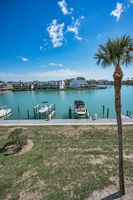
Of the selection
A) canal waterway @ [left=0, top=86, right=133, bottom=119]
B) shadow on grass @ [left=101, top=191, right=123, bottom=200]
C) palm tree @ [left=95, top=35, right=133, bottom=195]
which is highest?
palm tree @ [left=95, top=35, right=133, bottom=195]

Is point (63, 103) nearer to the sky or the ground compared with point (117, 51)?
nearer to the ground

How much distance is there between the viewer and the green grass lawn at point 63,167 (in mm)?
4480

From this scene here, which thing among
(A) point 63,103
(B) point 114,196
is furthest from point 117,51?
(A) point 63,103

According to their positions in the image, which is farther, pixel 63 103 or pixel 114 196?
pixel 63 103

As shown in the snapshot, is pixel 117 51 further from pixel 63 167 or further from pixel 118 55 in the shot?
pixel 63 167

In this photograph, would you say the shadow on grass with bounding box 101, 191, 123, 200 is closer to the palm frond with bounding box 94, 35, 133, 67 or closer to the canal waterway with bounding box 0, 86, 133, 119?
the palm frond with bounding box 94, 35, 133, 67

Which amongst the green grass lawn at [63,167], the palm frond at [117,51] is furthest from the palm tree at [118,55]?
the green grass lawn at [63,167]

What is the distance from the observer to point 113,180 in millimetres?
4859

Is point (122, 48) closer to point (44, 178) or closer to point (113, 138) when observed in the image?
point (44, 178)

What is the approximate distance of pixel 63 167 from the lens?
582 centimetres

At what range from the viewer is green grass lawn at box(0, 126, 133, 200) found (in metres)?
4.48

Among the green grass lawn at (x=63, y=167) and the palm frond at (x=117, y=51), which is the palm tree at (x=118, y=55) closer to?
the palm frond at (x=117, y=51)

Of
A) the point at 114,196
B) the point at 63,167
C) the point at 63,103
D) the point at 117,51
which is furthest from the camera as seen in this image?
the point at 63,103

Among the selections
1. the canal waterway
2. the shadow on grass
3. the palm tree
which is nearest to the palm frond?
the palm tree
